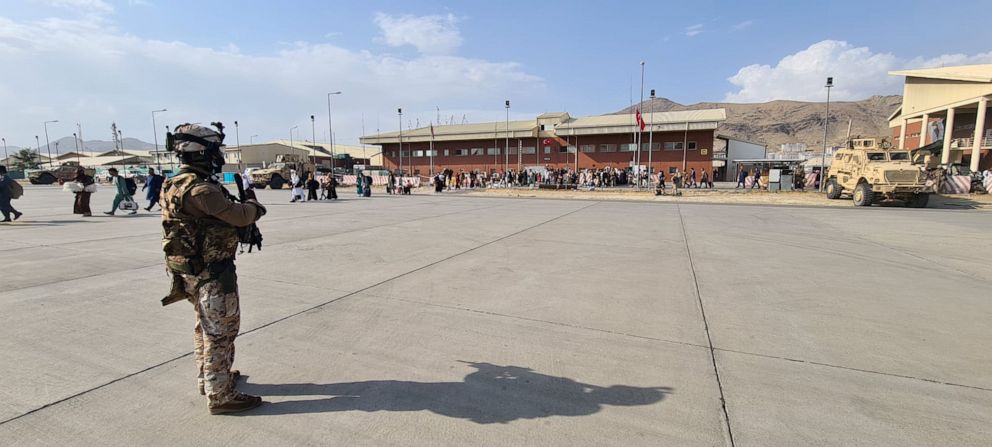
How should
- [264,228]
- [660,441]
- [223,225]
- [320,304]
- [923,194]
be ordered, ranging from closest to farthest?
[660,441] → [223,225] → [320,304] → [264,228] → [923,194]

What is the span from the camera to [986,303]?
5355mm

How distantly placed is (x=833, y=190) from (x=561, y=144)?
95.0 feet

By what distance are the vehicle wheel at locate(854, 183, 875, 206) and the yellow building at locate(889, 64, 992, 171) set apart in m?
26.5

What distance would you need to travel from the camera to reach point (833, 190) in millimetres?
22766

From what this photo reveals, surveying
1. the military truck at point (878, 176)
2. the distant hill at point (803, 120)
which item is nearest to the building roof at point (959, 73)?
the military truck at point (878, 176)

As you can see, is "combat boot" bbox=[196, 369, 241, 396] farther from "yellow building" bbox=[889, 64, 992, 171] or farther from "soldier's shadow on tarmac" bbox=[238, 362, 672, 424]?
"yellow building" bbox=[889, 64, 992, 171]

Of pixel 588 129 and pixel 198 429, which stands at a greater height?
pixel 588 129

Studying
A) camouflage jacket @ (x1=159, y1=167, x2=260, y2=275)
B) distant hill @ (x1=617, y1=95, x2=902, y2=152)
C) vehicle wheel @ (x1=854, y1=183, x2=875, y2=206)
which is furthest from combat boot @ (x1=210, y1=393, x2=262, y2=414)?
distant hill @ (x1=617, y1=95, x2=902, y2=152)

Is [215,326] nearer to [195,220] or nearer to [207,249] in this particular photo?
[207,249]

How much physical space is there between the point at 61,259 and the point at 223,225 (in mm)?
6803

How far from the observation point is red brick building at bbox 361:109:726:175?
42.8 m

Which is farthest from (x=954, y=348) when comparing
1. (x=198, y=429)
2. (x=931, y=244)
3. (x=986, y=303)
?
(x=931, y=244)

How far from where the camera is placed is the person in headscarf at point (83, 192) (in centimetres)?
1363

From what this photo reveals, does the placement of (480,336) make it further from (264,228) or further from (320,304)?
(264,228)
